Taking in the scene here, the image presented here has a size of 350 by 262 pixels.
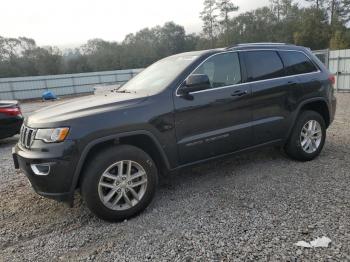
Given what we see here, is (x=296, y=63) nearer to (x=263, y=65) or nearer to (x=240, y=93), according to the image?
(x=263, y=65)

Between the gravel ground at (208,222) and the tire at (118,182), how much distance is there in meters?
0.16

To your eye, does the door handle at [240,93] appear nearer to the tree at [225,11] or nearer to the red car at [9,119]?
the red car at [9,119]

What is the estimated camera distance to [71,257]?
9.30ft

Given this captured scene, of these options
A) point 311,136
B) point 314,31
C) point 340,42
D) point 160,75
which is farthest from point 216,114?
point 314,31

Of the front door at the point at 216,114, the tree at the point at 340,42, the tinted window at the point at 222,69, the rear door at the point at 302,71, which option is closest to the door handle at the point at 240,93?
the front door at the point at 216,114

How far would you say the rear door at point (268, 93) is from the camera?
4238 millimetres

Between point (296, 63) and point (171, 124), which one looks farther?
point (296, 63)

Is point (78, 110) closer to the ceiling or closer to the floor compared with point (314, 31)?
closer to the floor

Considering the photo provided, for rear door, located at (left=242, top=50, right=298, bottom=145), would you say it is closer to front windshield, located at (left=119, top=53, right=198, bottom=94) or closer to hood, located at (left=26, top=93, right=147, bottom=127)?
front windshield, located at (left=119, top=53, right=198, bottom=94)

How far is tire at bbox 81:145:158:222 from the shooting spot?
124 inches

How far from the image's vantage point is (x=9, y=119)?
7043mm

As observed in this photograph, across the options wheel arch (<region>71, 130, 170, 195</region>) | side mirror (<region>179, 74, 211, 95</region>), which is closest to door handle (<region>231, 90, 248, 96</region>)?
side mirror (<region>179, 74, 211, 95</region>)

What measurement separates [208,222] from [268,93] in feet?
6.70

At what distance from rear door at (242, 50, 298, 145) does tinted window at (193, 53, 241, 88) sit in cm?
18
